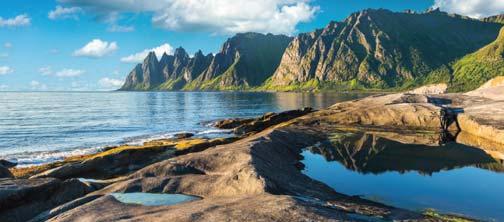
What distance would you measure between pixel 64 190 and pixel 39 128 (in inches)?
3067

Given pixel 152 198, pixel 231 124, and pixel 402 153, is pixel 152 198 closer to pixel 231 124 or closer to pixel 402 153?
pixel 402 153

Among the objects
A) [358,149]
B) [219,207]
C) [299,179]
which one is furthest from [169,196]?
[358,149]

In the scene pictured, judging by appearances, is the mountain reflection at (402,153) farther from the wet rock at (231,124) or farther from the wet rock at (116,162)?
the wet rock at (231,124)

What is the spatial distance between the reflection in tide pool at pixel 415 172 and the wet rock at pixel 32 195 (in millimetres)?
17831

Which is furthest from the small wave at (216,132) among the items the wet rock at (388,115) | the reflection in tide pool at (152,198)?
the reflection in tide pool at (152,198)

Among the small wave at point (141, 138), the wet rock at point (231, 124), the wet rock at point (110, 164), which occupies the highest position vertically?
the wet rock at point (110, 164)

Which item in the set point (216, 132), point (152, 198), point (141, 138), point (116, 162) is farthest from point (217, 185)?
point (216, 132)

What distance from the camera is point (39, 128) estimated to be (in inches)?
3588

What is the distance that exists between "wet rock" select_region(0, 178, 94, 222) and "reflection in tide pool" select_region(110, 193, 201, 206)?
352 cm

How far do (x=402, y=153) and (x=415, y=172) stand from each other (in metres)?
9.47

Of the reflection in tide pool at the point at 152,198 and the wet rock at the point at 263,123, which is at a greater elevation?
the reflection in tide pool at the point at 152,198

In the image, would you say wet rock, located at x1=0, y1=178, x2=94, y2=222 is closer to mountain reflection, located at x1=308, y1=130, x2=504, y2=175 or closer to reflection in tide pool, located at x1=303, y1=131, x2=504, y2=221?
reflection in tide pool, located at x1=303, y1=131, x2=504, y2=221

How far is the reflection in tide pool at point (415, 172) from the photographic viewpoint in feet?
85.2

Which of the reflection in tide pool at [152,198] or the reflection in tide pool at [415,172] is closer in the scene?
the reflection in tide pool at [152,198]
